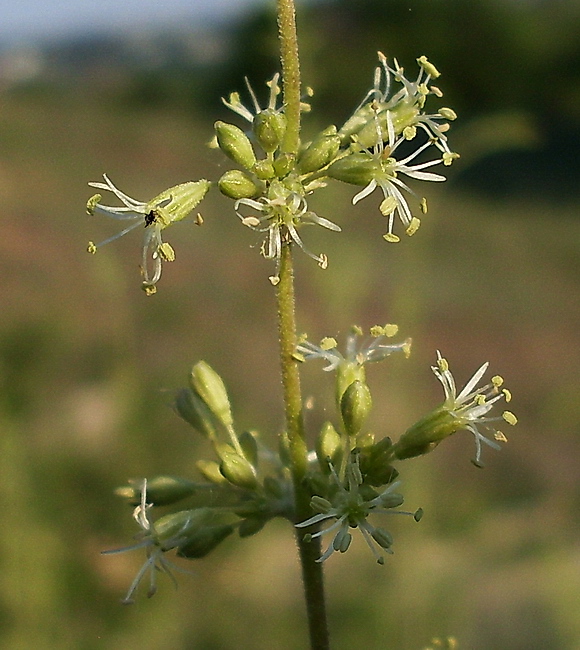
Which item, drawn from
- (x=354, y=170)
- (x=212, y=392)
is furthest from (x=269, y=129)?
(x=212, y=392)

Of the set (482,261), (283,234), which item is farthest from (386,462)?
(482,261)

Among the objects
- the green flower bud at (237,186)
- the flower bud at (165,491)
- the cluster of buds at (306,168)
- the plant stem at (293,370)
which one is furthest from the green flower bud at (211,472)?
the green flower bud at (237,186)

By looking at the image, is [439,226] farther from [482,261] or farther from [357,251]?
[357,251]

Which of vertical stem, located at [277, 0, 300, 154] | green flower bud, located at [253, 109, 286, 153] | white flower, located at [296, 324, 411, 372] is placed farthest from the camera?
white flower, located at [296, 324, 411, 372]

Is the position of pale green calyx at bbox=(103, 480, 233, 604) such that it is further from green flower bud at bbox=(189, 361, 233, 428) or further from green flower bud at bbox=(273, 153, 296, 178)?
green flower bud at bbox=(273, 153, 296, 178)

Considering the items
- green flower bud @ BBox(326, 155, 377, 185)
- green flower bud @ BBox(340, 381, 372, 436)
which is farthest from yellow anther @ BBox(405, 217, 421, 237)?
green flower bud @ BBox(340, 381, 372, 436)

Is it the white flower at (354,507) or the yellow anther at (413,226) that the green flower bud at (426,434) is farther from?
the yellow anther at (413,226)
